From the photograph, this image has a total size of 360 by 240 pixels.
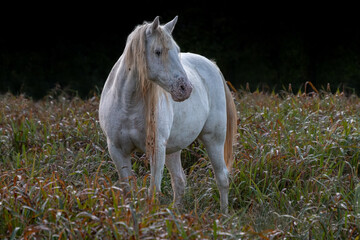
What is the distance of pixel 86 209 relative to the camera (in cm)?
294

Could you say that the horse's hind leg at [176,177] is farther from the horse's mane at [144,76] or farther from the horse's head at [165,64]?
the horse's head at [165,64]

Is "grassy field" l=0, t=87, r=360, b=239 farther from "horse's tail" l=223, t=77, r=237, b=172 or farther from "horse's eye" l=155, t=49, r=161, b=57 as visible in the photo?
"horse's eye" l=155, t=49, r=161, b=57

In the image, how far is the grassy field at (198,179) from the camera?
2834mm

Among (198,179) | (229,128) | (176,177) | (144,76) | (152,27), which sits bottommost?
(198,179)

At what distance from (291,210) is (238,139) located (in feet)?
4.45

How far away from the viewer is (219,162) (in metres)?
4.19

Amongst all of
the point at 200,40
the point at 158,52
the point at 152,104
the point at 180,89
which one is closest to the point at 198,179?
the point at 152,104

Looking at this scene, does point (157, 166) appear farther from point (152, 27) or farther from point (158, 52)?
point (152, 27)

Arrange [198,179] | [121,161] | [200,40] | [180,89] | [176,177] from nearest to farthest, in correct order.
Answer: [180,89] → [121,161] → [176,177] → [198,179] → [200,40]

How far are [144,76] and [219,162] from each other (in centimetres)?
119

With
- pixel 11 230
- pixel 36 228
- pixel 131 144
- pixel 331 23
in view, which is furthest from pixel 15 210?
pixel 331 23

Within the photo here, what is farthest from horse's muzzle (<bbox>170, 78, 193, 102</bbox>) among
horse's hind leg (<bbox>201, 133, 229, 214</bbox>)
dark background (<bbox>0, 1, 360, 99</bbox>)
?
dark background (<bbox>0, 1, 360, 99</bbox>)

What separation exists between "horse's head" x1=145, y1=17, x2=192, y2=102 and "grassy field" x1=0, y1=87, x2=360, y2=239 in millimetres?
626

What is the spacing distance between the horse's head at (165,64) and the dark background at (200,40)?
5003 millimetres
